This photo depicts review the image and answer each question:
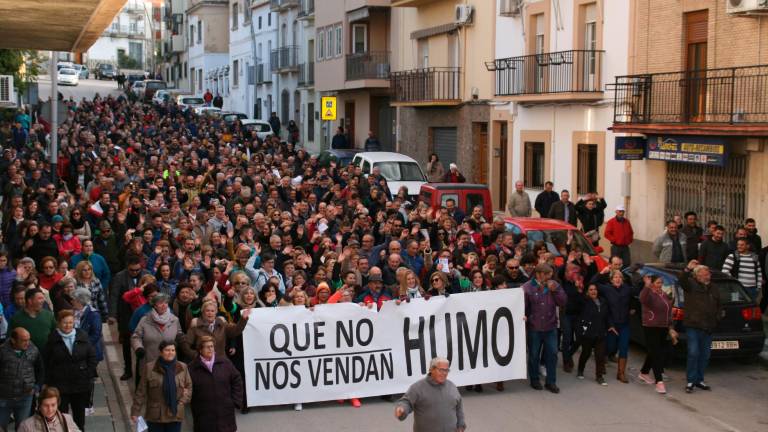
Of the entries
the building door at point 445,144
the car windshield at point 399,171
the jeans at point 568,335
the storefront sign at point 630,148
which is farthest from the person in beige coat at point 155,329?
the building door at point 445,144

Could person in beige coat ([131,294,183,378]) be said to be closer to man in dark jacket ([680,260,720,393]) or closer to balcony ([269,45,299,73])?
man in dark jacket ([680,260,720,393])

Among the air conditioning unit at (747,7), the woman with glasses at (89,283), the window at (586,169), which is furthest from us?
the window at (586,169)

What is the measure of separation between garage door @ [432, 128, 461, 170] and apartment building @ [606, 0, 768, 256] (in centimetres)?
1127

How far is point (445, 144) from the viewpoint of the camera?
36.5 meters

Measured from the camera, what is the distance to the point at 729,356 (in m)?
14.6

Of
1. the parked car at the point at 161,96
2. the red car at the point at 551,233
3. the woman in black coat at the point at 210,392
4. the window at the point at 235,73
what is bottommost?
the woman in black coat at the point at 210,392

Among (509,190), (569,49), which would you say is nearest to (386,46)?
(509,190)

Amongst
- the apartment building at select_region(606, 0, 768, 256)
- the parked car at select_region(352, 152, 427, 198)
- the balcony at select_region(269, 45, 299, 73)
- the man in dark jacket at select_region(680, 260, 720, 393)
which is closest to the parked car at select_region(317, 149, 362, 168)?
the parked car at select_region(352, 152, 427, 198)

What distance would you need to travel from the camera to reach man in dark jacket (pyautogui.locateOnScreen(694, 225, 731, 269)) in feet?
57.7

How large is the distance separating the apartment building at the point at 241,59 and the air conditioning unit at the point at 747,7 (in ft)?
132

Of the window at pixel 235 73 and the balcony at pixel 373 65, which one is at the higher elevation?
the window at pixel 235 73

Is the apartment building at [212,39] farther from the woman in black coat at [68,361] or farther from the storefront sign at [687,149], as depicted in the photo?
the woman in black coat at [68,361]

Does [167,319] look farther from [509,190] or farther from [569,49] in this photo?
[509,190]

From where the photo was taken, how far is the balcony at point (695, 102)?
20359 mm
